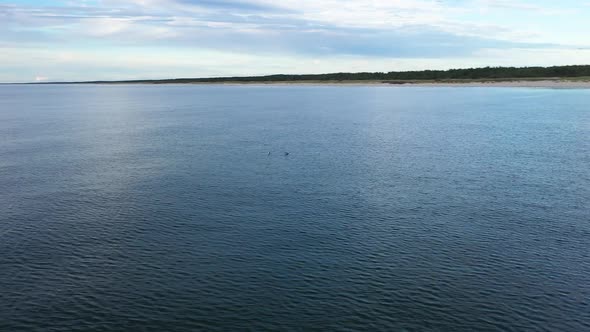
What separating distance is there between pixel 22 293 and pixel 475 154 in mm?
98996

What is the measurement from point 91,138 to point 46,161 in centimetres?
3868

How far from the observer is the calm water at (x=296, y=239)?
48531mm

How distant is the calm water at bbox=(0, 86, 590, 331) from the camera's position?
159ft

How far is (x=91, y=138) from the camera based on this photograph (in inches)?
5940

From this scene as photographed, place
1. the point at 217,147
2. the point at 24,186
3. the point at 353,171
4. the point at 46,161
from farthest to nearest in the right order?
the point at 217,147, the point at 46,161, the point at 353,171, the point at 24,186

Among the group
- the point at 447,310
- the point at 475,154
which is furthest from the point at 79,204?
the point at 475,154

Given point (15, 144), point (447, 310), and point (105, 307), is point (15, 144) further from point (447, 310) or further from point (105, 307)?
Result: point (447, 310)

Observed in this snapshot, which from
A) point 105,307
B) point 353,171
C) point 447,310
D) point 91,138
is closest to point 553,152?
point 353,171

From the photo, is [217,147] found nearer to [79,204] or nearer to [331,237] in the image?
[79,204]

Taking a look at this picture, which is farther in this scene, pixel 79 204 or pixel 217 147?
pixel 217 147

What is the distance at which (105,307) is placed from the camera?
4922 centimetres

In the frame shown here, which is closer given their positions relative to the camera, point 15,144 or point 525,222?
point 525,222

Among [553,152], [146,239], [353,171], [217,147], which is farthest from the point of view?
[217,147]

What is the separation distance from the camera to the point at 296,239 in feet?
219
